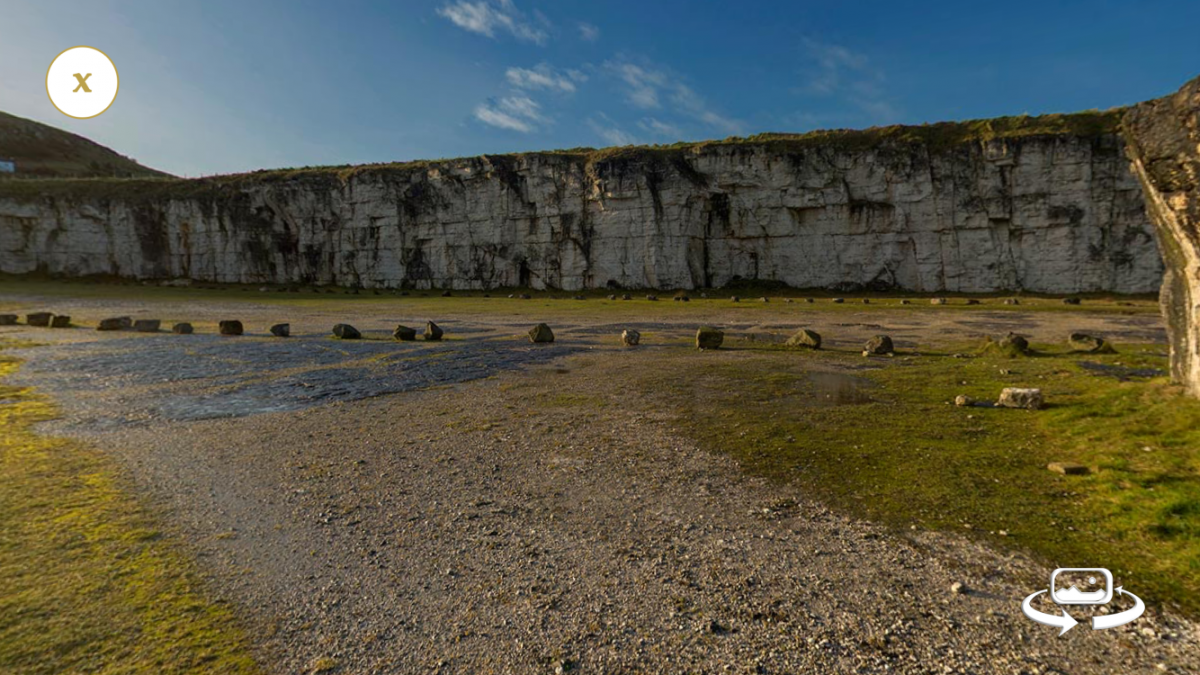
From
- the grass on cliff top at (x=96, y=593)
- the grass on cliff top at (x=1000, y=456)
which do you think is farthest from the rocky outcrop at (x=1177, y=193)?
the grass on cliff top at (x=96, y=593)

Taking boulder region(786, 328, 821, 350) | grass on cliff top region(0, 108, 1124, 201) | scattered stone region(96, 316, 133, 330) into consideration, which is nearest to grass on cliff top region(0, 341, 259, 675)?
boulder region(786, 328, 821, 350)

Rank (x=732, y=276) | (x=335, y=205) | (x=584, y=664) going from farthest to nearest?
(x=335, y=205), (x=732, y=276), (x=584, y=664)

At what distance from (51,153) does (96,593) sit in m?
117

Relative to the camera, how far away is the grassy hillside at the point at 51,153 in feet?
250

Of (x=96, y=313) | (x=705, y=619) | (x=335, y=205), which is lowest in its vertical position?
(x=705, y=619)

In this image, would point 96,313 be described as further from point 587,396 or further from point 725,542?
point 725,542

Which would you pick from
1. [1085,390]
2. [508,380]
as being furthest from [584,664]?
[1085,390]

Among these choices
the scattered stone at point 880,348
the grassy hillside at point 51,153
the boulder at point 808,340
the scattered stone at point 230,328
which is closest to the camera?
the scattered stone at point 880,348

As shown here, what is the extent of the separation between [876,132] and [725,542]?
4715 cm

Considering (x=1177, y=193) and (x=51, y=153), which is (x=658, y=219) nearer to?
(x=1177, y=193)

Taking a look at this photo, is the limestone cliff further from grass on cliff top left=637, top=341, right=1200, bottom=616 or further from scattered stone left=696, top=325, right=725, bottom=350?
grass on cliff top left=637, top=341, right=1200, bottom=616

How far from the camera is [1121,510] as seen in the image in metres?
4.71

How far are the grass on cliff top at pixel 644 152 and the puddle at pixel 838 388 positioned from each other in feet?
118

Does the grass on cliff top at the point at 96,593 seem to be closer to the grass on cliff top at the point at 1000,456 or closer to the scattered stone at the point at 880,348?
the grass on cliff top at the point at 1000,456
